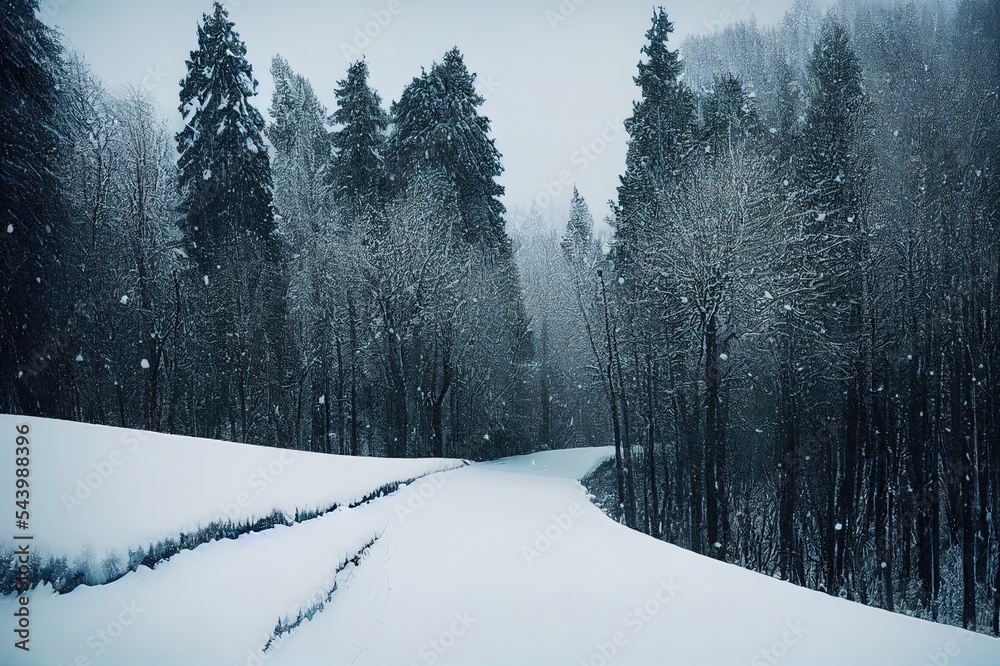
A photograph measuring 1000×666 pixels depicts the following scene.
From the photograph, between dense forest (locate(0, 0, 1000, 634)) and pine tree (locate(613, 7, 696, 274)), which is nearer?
dense forest (locate(0, 0, 1000, 634))

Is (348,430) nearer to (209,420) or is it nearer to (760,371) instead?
(209,420)

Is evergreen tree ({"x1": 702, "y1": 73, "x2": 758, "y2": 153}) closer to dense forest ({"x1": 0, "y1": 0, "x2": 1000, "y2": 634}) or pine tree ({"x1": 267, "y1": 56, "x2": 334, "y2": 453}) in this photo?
dense forest ({"x1": 0, "y1": 0, "x2": 1000, "y2": 634})

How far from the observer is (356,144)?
29.1 metres

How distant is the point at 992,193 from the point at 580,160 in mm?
14935

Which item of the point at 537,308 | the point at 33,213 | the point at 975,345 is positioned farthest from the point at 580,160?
the point at 537,308

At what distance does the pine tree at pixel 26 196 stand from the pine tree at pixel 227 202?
10549 mm

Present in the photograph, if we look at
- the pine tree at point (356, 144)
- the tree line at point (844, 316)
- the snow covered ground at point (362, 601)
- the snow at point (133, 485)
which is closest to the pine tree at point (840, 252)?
the tree line at point (844, 316)

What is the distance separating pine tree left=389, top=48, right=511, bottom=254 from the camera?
88.8 ft

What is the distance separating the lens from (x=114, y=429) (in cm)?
411

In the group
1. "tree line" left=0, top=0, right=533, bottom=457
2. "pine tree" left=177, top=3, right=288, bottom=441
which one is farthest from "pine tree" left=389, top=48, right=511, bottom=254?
"pine tree" left=177, top=3, right=288, bottom=441

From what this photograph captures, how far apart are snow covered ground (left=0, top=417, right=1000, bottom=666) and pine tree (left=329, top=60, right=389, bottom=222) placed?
2512 cm

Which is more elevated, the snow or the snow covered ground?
the snow

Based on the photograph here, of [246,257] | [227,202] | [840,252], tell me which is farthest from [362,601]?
[227,202]

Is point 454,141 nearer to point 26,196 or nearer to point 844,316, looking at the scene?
point 26,196
